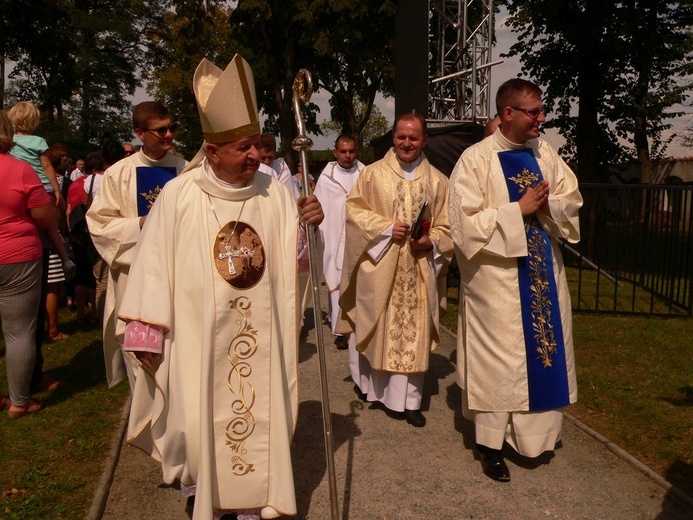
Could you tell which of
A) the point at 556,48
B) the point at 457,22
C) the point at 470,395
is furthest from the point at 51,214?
the point at 556,48

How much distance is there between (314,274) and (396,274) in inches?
72.7

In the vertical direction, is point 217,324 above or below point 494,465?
above

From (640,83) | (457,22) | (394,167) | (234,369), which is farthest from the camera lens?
(640,83)

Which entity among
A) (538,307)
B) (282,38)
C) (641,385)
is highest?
(282,38)

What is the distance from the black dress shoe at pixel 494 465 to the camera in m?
4.13

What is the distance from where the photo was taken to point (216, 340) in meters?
3.27

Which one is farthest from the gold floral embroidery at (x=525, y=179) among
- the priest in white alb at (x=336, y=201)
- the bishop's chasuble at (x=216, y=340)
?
the priest in white alb at (x=336, y=201)

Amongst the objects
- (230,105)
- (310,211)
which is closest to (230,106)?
(230,105)

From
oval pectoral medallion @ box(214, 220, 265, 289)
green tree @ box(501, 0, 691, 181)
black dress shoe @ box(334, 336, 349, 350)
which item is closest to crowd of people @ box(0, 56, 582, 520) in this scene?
oval pectoral medallion @ box(214, 220, 265, 289)

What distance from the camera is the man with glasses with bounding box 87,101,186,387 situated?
4.31 meters

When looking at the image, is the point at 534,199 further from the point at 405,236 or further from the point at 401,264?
the point at 401,264

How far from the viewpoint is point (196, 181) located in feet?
10.9

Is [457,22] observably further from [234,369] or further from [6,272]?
[234,369]

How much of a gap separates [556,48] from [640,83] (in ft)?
7.53
